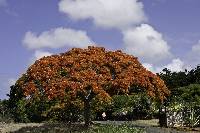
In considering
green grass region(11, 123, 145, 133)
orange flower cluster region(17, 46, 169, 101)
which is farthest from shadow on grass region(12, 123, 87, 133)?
orange flower cluster region(17, 46, 169, 101)

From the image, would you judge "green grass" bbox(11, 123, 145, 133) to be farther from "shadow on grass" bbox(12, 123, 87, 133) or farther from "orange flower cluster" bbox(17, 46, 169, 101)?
"orange flower cluster" bbox(17, 46, 169, 101)

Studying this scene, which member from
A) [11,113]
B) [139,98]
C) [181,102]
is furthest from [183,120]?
[11,113]

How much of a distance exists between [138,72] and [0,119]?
20.6m

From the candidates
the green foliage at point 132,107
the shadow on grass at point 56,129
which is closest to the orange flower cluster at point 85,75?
the shadow on grass at point 56,129

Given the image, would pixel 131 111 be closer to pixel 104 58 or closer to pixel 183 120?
pixel 183 120

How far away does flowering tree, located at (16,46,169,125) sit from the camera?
27.2 metres

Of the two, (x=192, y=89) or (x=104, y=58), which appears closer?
(x=104, y=58)

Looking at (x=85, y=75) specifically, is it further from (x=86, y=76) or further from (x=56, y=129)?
(x=56, y=129)

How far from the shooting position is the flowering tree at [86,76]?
2717 centimetres

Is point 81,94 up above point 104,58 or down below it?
below

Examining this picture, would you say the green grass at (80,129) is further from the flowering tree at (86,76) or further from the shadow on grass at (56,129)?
the flowering tree at (86,76)

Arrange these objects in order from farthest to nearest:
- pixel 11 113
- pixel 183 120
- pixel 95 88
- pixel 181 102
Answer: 1. pixel 11 113
2. pixel 181 102
3. pixel 183 120
4. pixel 95 88

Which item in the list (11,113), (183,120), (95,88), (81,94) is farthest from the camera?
(11,113)

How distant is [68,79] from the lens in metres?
27.3
